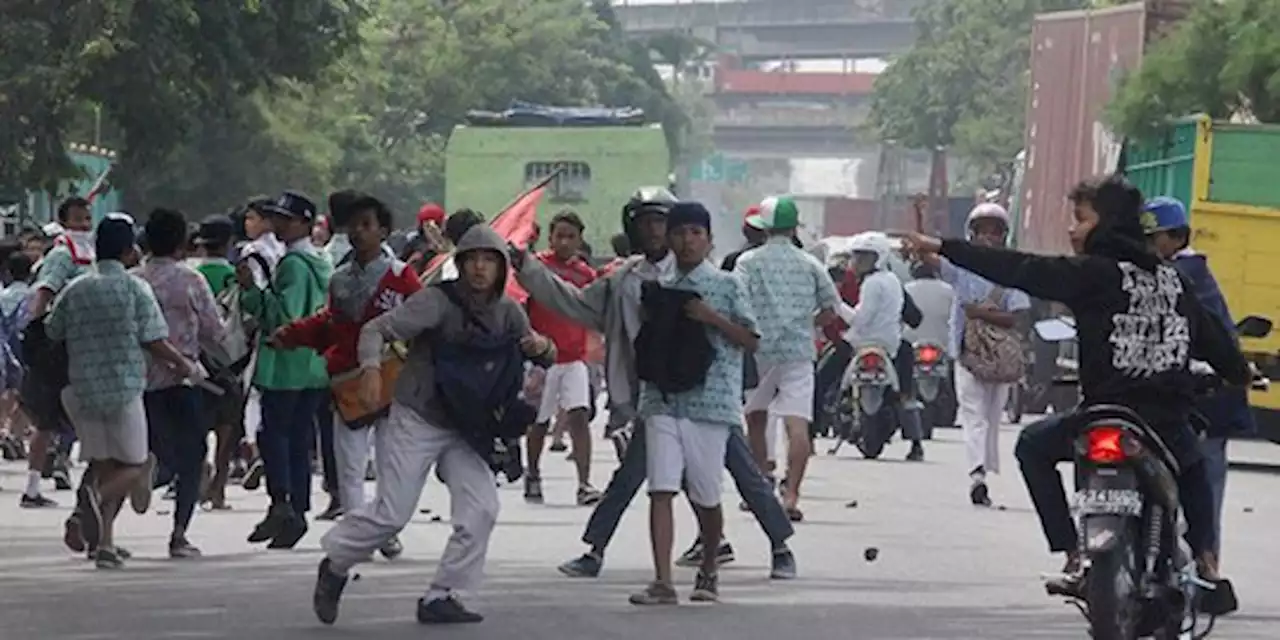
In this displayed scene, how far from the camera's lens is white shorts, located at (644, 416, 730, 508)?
12352 millimetres

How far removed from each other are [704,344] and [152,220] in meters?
3.49

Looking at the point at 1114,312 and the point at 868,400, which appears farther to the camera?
the point at 868,400

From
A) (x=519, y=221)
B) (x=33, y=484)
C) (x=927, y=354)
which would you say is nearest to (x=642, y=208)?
(x=519, y=221)

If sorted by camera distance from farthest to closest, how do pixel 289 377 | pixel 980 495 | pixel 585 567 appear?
pixel 980 495
pixel 289 377
pixel 585 567

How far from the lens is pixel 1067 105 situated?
132 feet

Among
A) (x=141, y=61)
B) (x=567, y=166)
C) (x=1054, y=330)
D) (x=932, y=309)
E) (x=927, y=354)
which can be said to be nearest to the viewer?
(x=1054, y=330)

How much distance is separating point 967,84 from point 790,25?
8930cm

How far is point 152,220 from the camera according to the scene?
48.5 ft

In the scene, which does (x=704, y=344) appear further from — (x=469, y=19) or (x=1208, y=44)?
(x=469, y=19)

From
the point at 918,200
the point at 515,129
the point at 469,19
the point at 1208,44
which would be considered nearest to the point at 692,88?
the point at 469,19

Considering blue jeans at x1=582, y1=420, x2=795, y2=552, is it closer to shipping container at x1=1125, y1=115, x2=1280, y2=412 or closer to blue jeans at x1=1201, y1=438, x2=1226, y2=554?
blue jeans at x1=1201, y1=438, x2=1226, y2=554

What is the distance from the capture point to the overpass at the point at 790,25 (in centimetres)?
17875

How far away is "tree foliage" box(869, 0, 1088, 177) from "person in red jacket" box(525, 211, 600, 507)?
68.8m

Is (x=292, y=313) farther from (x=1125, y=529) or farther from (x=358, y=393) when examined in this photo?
(x=1125, y=529)
